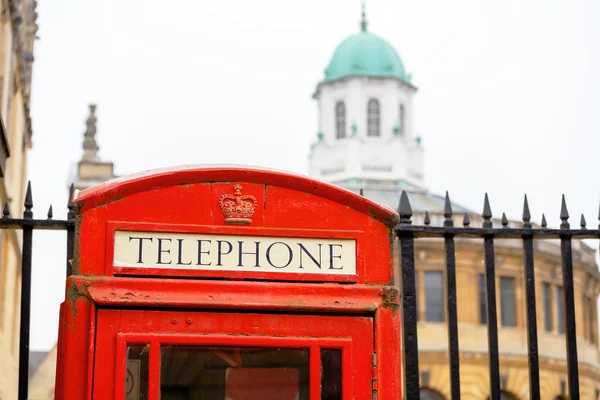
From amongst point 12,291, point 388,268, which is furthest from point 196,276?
point 12,291

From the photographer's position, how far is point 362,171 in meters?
56.2

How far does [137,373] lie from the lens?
5.95 m

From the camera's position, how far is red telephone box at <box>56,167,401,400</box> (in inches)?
235

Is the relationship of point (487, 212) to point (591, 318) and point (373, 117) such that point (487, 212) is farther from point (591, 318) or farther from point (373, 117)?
point (373, 117)

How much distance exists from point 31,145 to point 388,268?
13790 millimetres

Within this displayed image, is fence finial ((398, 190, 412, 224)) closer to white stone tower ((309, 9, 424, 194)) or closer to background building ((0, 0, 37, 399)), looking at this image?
background building ((0, 0, 37, 399))

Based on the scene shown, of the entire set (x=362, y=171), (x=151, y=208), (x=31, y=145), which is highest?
(x=362, y=171)

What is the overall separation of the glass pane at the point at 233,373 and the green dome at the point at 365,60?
1990 inches

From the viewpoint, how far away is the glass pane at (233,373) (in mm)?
5965

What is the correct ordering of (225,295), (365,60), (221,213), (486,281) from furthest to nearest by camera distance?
(365,60) → (486,281) → (221,213) → (225,295)

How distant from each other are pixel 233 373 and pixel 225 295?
382 millimetres

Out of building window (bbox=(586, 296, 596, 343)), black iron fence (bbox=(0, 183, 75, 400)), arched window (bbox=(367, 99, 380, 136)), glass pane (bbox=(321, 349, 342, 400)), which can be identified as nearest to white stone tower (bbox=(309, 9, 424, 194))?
arched window (bbox=(367, 99, 380, 136))

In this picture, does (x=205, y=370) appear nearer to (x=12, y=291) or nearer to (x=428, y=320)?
(x=12, y=291)

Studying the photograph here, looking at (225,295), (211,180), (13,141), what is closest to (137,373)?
(225,295)
